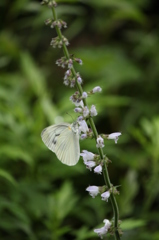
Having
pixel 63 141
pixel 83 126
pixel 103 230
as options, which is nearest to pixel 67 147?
pixel 63 141

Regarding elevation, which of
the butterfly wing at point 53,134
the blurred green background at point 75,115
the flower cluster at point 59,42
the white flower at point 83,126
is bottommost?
the white flower at point 83,126

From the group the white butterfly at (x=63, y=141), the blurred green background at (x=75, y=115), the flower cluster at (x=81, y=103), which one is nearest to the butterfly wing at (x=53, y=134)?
the white butterfly at (x=63, y=141)

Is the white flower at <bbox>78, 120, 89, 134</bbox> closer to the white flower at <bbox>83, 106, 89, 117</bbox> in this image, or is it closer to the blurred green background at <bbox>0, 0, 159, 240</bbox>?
the white flower at <bbox>83, 106, 89, 117</bbox>

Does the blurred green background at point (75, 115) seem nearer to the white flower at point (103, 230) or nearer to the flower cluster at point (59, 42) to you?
the white flower at point (103, 230)

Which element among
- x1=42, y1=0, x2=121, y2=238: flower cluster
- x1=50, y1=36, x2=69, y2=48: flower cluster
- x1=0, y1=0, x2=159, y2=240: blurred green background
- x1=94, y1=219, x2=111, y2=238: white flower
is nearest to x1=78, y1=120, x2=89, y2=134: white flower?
x1=42, y1=0, x2=121, y2=238: flower cluster

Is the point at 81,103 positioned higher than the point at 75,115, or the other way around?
the point at 75,115

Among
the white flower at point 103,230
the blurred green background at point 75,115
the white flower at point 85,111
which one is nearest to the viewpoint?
the white flower at point 85,111

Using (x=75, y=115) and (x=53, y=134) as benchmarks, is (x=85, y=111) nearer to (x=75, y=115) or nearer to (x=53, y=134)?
(x=53, y=134)

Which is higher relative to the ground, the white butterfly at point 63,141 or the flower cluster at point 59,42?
the flower cluster at point 59,42
